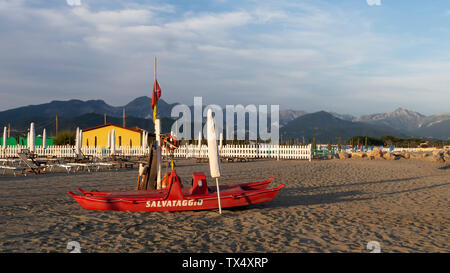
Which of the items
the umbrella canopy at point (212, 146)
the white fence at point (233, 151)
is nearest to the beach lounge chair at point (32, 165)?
the white fence at point (233, 151)

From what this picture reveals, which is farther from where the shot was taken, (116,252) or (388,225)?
(388,225)

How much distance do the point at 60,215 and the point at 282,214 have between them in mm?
4815

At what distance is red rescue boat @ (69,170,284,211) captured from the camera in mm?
7941

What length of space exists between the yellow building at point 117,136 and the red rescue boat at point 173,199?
27671 mm

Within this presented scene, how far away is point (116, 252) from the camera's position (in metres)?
5.27

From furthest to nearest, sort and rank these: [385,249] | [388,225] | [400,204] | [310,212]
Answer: [400,204], [310,212], [388,225], [385,249]

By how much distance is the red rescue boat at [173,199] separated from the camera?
26.1ft

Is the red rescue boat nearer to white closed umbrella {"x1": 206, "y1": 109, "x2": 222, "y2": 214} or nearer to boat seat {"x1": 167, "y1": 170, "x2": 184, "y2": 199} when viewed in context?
boat seat {"x1": 167, "y1": 170, "x2": 184, "y2": 199}

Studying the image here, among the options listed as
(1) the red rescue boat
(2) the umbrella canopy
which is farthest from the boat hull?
(2) the umbrella canopy

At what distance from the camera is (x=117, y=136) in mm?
36625

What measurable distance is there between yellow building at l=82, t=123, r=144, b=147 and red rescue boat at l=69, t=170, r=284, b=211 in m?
27.7
